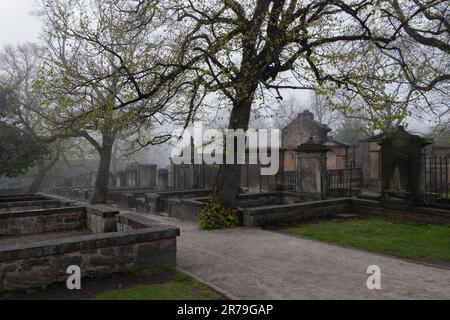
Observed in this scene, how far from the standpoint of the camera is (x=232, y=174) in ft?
39.1

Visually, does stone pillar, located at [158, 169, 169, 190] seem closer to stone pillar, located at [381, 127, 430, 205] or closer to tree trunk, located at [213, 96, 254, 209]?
tree trunk, located at [213, 96, 254, 209]

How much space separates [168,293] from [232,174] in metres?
6.66

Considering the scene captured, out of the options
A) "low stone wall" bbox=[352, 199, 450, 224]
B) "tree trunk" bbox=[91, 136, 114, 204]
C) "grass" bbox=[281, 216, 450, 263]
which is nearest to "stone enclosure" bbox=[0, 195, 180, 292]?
"grass" bbox=[281, 216, 450, 263]

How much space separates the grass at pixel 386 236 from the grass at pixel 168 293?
4.45 m

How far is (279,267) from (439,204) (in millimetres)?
7521

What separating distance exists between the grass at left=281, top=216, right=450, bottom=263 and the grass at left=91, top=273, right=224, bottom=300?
4.45 metres

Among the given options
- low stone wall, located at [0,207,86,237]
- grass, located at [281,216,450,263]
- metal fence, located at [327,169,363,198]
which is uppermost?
metal fence, located at [327,169,363,198]

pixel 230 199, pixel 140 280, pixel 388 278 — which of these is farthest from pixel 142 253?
pixel 230 199

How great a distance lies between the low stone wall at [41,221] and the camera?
33.2ft

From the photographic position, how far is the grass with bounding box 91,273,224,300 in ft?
17.6

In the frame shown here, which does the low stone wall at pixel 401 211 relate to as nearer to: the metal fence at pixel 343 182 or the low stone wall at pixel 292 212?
the low stone wall at pixel 292 212

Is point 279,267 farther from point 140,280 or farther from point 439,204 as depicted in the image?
point 439,204

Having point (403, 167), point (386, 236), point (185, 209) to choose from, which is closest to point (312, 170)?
point (403, 167)

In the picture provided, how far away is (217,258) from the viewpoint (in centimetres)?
775
